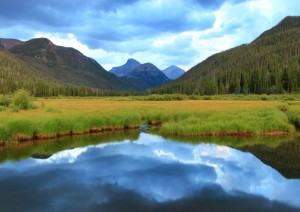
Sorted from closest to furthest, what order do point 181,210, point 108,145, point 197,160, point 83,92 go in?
point 181,210
point 197,160
point 108,145
point 83,92

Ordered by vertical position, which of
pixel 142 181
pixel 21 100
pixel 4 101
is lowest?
pixel 142 181

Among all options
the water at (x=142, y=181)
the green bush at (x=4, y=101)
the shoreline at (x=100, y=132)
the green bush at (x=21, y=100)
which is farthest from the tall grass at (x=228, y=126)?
the green bush at (x=4, y=101)

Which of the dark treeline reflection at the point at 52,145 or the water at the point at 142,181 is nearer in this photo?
the water at the point at 142,181

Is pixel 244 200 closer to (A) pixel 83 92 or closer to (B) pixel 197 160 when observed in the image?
(B) pixel 197 160

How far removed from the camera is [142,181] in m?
18.6

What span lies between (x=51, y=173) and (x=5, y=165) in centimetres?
417

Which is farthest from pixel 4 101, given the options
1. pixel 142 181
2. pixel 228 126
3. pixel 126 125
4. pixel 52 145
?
pixel 142 181

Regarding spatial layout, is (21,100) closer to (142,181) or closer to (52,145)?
(52,145)

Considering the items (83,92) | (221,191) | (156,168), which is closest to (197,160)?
(156,168)

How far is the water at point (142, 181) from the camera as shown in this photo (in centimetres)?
1485

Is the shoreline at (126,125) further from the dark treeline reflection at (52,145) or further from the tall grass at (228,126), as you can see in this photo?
the dark treeline reflection at (52,145)

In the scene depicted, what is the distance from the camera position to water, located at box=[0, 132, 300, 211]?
1485cm

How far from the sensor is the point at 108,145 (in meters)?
30.2

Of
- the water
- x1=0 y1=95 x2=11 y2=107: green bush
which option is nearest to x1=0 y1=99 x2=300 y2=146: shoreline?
the water
